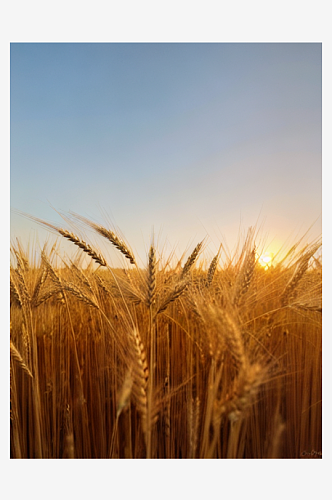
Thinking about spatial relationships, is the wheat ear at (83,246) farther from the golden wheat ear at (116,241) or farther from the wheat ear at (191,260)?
the wheat ear at (191,260)

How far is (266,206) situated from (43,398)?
1280 mm

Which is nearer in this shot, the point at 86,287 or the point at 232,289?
the point at 232,289

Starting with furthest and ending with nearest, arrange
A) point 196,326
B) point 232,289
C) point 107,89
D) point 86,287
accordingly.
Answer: point 107,89 → point 86,287 → point 196,326 → point 232,289

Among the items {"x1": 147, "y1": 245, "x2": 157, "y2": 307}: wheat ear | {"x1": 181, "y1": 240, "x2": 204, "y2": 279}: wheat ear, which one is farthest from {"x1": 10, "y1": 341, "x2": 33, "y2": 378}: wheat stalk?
{"x1": 181, "y1": 240, "x2": 204, "y2": 279}: wheat ear

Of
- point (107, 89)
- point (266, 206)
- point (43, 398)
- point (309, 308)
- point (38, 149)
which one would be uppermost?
point (107, 89)

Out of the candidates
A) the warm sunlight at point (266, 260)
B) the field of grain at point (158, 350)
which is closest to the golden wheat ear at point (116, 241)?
the field of grain at point (158, 350)

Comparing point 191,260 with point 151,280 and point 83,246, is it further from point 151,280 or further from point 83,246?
point 83,246

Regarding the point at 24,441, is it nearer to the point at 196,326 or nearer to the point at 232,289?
the point at 196,326

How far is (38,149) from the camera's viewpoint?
1.54 m

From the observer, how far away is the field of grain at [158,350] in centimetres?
125

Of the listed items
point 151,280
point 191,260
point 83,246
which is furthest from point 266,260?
point 83,246

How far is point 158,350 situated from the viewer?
1393 millimetres

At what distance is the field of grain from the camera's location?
1252 mm
